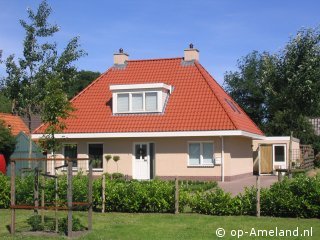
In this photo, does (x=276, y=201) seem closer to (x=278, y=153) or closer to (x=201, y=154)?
(x=201, y=154)

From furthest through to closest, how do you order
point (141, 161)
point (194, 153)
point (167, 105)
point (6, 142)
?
point (6, 142)
point (167, 105)
point (141, 161)
point (194, 153)

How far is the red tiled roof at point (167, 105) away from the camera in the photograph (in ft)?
93.1

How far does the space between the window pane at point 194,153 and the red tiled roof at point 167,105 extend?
1286mm

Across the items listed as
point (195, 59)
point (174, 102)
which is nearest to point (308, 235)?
point (174, 102)

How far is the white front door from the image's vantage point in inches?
1156

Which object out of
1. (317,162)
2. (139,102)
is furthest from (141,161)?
(317,162)

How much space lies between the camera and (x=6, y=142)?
33.5 meters

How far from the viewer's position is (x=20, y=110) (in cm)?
2825

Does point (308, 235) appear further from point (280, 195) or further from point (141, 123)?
point (141, 123)

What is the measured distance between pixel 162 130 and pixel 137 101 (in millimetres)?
2794

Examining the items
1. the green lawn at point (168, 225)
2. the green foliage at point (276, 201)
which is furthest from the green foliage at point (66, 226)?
the green foliage at point (276, 201)

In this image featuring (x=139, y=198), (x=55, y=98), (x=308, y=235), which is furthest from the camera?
(x=55, y=98)

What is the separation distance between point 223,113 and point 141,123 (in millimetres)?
4524

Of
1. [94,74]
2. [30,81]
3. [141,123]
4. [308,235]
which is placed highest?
[94,74]
